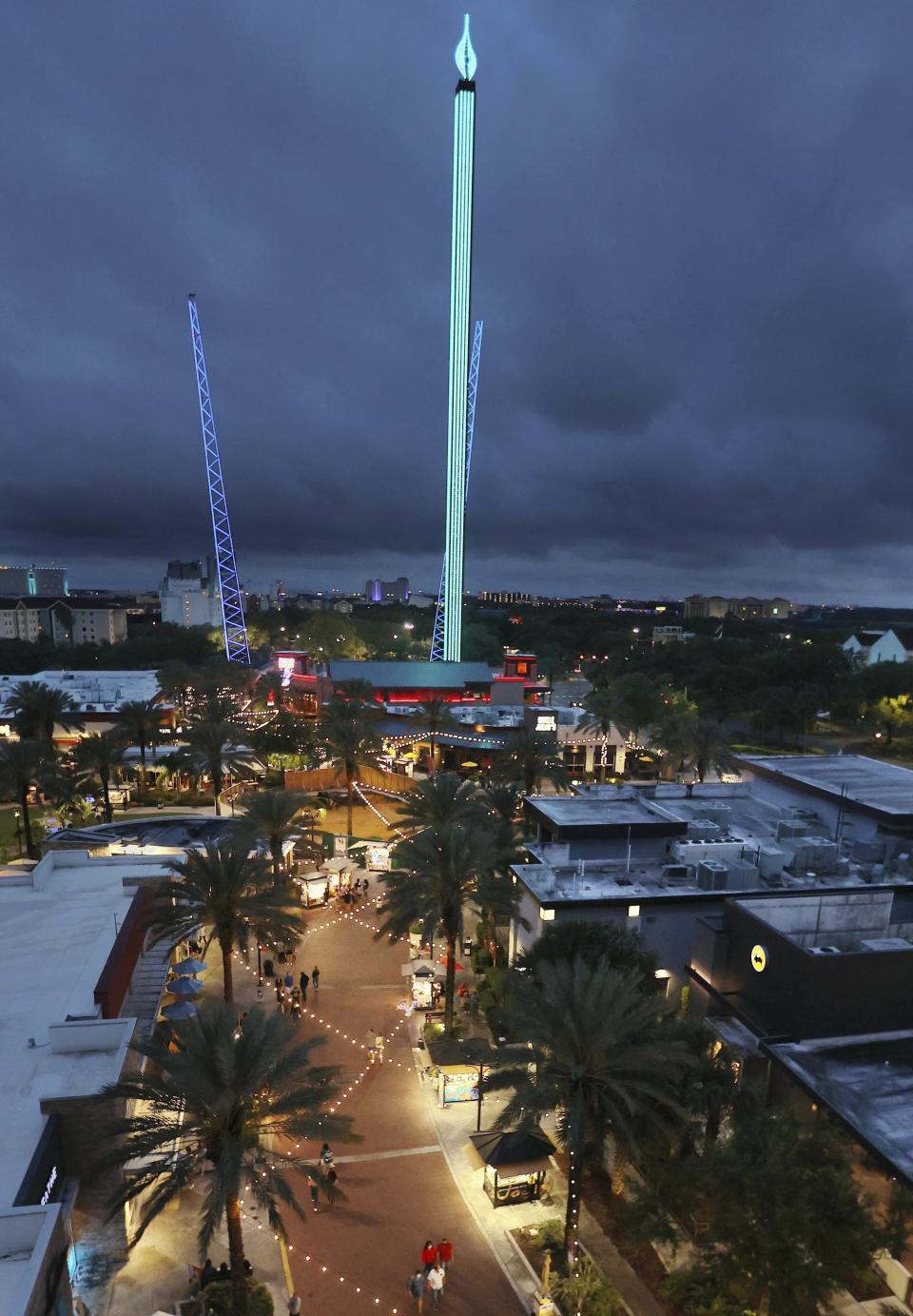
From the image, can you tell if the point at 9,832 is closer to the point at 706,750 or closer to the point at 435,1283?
the point at 435,1283

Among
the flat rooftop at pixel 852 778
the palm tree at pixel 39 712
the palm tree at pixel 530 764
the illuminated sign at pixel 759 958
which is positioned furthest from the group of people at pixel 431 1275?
the palm tree at pixel 39 712

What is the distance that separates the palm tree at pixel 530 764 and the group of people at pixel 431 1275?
70.0 ft

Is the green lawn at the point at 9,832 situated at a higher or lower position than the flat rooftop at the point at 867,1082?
lower

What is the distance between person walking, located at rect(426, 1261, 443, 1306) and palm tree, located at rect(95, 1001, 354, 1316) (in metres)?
3.04

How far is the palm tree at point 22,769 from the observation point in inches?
1342

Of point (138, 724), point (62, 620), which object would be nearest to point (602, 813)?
point (138, 724)

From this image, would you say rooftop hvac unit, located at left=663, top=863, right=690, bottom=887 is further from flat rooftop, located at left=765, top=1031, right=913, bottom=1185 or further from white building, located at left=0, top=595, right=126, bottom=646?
white building, located at left=0, top=595, right=126, bottom=646

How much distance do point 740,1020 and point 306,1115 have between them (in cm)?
1103

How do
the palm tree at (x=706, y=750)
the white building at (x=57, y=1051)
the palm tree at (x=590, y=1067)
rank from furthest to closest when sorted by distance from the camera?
the palm tree at (x=706, y=750) → the palm tree at (x=590, y=1067) → the white building at (x=57, y=1051)

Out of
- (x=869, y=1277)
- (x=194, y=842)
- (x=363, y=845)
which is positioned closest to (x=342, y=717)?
(x=363, y=845)

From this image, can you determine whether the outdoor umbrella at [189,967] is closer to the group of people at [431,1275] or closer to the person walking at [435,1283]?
the group of people at [431,1275]

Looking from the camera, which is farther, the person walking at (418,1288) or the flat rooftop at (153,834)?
the flat rooftop at (153,834)

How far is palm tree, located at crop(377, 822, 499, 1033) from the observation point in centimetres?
2141

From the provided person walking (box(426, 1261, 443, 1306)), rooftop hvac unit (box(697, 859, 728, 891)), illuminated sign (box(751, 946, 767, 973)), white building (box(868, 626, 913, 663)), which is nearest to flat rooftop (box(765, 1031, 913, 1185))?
illuminated sign (box(751, 946, 767, 973))
